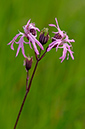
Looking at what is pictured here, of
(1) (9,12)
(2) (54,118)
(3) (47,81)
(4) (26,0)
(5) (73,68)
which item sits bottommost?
(2) (54,118)

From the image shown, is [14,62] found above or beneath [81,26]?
beneath

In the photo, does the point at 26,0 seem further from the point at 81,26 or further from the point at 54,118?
the point at 54,118

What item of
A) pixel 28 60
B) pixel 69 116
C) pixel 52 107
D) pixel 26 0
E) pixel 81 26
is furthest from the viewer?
pixel 26 0

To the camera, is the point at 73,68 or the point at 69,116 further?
the point at 73,68

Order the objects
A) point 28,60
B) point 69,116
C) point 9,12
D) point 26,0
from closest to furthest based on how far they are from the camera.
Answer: point 28,60
point 69,116
point 9,12
point 26,0

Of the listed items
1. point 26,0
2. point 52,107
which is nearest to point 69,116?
point 52,107

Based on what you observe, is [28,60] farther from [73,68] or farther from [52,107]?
[73,68]
